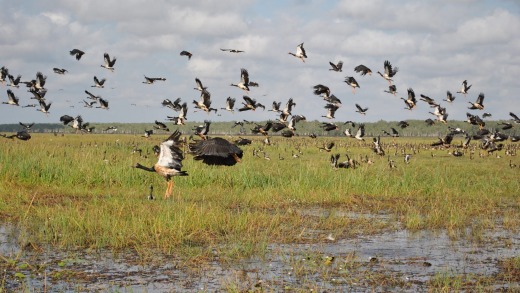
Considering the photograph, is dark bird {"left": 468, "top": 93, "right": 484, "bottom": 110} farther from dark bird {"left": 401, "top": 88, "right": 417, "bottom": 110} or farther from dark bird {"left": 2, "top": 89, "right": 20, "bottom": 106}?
dark bird {"left": 2, "top": 89, "right": 20, "bottom": 106}

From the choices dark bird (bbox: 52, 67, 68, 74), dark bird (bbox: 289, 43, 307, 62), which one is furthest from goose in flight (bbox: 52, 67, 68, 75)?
dark bird (bbox: 289, 43, 307, 62)

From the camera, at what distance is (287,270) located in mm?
9391

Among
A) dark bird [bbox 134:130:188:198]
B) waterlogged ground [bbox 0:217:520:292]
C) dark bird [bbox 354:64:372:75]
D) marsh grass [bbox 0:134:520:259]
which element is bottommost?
waterlogged ground [bbox 0:217:520:292]

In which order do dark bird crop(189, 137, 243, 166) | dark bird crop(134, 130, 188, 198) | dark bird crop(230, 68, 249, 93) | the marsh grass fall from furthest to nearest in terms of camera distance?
1. dark bird crop(230, 68, 249, 93)
2. dark bird crop(189, 137, 243, 166)
3. dark bird crop(134, 130, 188, 198)
4. the marsh grass

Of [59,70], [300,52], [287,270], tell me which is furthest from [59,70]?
[287,270]

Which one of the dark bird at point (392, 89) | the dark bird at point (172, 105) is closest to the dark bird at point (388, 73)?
the dark bird at point (392, 89)

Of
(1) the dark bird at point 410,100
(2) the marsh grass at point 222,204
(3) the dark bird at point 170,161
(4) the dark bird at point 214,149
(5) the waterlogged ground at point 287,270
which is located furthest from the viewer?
(1) the dark bird at point 410,100

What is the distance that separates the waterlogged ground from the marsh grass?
1.86 ft

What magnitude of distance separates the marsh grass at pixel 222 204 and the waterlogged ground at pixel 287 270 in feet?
1.86

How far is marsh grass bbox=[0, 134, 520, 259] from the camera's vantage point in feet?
37.7

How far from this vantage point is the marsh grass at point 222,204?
11.5 m

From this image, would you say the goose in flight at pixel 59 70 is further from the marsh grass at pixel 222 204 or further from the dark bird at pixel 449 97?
the dark bird at pixel 449 97

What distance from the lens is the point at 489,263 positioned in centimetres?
1021

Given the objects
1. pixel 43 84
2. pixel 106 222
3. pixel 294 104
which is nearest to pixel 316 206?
pixel 106 222
